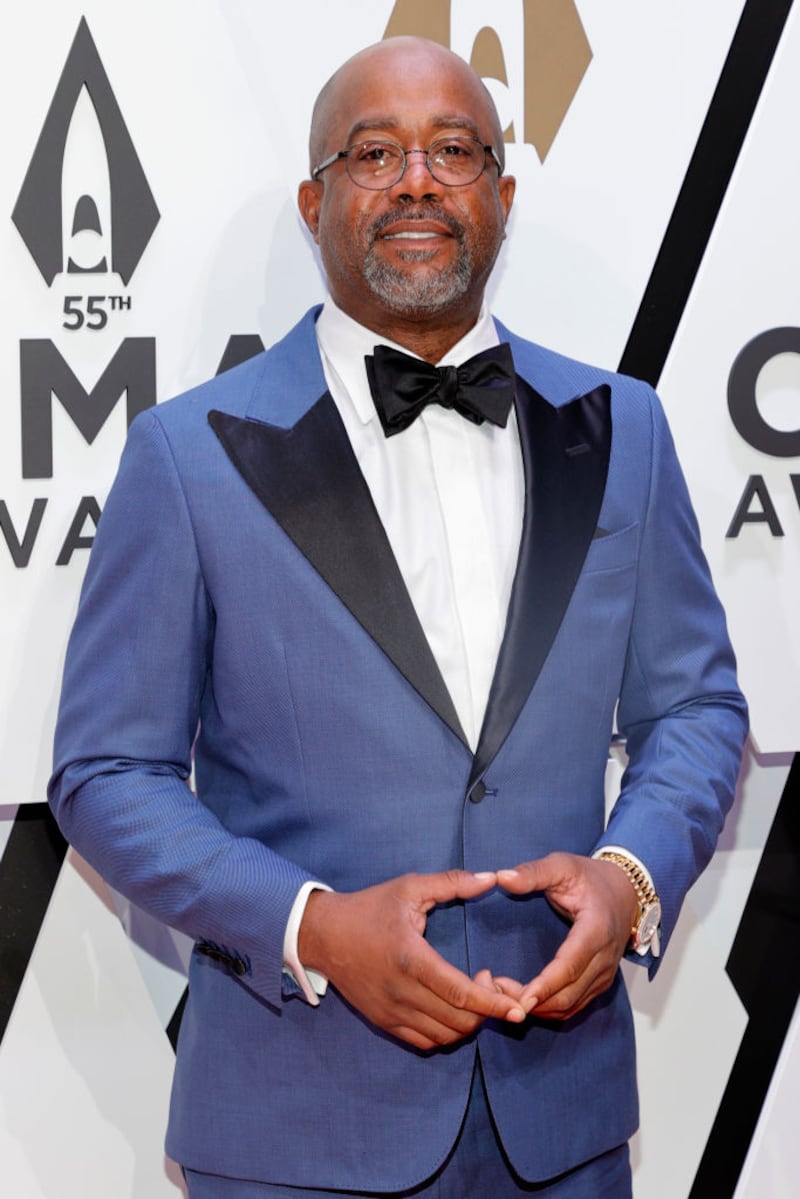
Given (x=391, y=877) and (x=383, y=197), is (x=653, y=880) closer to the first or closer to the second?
(x=391, y=877)

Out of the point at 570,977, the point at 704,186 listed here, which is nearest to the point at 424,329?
the point at 704,186

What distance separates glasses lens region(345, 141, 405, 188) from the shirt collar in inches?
6.4

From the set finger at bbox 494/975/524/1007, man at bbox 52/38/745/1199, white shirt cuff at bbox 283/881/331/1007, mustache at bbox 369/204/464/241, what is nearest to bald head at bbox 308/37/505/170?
man at bbox 52/38/745/1199

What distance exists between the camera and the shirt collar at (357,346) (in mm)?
1739

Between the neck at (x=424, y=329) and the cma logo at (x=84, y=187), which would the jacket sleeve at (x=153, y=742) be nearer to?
the neck at (x=424, y=329)

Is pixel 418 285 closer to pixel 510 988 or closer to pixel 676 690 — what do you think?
pixel 676 690

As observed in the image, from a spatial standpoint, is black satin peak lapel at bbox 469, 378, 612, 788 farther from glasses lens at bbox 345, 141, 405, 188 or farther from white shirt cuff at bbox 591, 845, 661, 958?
glasses lens at bbox 345, 141, 405, 188

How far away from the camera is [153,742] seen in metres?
1.57

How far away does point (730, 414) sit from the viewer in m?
2.26

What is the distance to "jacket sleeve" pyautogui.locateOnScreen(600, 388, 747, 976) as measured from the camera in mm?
1652

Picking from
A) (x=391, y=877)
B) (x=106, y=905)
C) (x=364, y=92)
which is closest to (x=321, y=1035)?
(x=391, y=877)

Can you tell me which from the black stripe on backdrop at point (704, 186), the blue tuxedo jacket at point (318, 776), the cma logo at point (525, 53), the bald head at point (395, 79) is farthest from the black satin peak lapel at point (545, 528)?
the cma logo at point (525, 53)

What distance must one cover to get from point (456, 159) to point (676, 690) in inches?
27.3

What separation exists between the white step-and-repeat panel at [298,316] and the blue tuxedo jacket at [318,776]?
0.45 m
